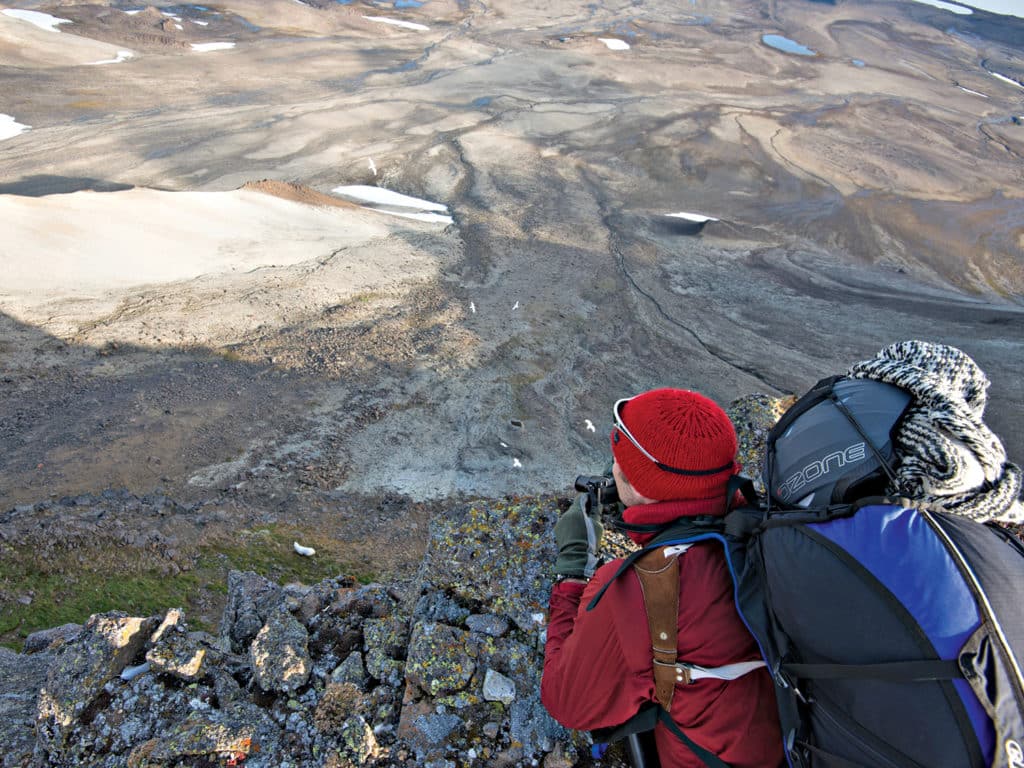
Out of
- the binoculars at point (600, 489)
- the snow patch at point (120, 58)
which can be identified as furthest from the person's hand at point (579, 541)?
the snow patch at point (120, 58)

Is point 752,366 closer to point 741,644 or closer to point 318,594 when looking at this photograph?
point 318,594

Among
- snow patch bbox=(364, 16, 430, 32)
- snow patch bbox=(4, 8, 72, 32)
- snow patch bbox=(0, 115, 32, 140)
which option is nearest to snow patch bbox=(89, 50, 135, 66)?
snow patch bbox=(4, 8, 72, 32)

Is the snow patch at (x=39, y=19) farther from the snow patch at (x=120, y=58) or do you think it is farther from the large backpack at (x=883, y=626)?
the large backpack at (x=883, y=626)

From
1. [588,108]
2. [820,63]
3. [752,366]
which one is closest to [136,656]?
[752,366]

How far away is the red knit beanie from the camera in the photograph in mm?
2205

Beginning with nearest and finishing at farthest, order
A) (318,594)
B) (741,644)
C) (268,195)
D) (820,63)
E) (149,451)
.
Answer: (741,644), (318,594), (149,451), (268,195), (820,63)

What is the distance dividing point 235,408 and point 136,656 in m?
6.26

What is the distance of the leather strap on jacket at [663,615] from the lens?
6.62 ft

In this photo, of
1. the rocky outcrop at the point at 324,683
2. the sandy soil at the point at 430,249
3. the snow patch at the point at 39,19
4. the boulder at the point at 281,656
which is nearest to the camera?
the rocky outcrop at the point at 324,683

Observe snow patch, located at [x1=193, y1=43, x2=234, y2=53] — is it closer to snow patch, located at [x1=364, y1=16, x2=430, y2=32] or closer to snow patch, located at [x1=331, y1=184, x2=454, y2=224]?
snow patch, located at [x1=364, y1=16, x2=430, y2=32]

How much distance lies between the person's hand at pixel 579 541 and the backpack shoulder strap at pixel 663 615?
679 mm

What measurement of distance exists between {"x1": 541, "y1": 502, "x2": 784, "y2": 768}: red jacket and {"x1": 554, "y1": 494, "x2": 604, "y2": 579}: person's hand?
500mm

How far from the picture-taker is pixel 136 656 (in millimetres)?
3277

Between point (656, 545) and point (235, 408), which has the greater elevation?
point (656, 545)
